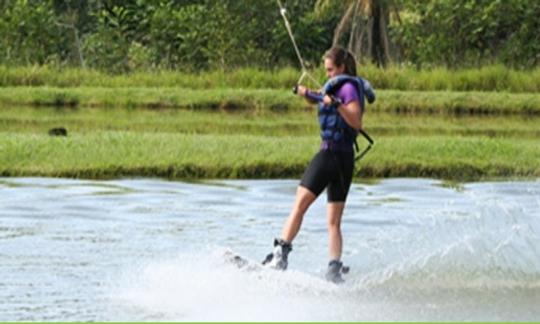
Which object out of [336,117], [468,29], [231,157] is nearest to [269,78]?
[468,29]

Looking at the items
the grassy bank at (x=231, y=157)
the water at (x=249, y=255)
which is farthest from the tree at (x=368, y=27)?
the water at (x=249, y=255)

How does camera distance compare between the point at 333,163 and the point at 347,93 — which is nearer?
the point at 347,93

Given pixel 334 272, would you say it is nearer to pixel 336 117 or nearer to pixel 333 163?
pixel 333 163

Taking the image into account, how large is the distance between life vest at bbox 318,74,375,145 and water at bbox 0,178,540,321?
1.03 meters

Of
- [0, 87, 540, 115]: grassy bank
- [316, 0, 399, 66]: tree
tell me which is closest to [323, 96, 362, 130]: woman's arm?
[0, 87, 540, 115]: grassy bank

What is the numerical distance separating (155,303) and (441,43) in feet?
105

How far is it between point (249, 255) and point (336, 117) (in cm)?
222

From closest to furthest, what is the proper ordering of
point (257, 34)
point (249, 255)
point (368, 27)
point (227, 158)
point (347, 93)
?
1. point (347, 93)
2. point (249, 255)
3. point (227, 158)
4. point (368, 27)
5. point (257, 34)

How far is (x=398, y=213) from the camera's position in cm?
1536

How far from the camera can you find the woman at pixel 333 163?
10719 millimetres

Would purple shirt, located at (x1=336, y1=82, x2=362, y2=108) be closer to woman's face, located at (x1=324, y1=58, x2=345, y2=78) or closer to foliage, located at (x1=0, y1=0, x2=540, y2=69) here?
woman's face, located at (x1=324, y1=58, x2=345, y2=78)

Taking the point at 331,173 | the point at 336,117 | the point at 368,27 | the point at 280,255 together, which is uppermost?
the point at 336,117

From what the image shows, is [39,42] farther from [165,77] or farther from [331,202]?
[331,202]

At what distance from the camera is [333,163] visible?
426 inches
